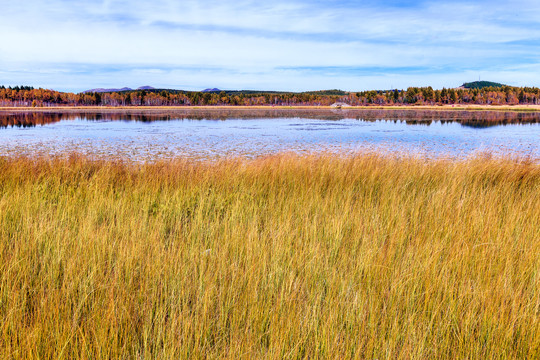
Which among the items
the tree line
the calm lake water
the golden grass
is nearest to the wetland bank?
the golden grass

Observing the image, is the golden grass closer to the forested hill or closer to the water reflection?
the water reflection

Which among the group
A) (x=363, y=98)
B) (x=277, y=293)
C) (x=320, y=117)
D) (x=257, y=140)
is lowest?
(x=277, y=293)

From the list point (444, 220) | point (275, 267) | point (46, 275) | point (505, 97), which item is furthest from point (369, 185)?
point (505, 97)

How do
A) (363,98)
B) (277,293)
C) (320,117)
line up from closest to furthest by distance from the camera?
(277,293) → (320,117) → (363,98)

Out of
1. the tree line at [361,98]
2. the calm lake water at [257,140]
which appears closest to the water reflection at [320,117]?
the calm lake water at [257,140]

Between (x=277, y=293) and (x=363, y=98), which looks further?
(x=363, y=98)

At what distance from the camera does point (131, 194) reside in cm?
567

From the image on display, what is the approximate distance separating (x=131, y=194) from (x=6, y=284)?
322 cm

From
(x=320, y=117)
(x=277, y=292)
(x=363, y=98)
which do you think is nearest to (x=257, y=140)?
(x=277, y=292)

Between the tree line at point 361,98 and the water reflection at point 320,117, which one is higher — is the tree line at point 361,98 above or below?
above

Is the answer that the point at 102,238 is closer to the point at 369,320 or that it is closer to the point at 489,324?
the point at 369,320

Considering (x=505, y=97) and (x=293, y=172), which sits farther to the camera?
(x=505, y=97)

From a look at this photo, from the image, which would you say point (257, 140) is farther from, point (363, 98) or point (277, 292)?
point (363, 98)

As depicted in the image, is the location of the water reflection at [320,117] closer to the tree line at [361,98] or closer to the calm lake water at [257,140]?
the calm lake water at [257,140]
